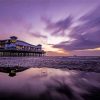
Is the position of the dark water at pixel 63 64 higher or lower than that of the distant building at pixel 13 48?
lower

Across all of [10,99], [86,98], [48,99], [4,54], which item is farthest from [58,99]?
[4,54]

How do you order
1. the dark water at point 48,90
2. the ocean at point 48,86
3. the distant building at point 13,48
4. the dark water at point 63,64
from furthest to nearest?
the distant building at point 13,48 < the dark water at point 63,64 < the ocean at point 48,86 < the dark water at point 48,90

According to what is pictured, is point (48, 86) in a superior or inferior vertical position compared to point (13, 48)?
inferior

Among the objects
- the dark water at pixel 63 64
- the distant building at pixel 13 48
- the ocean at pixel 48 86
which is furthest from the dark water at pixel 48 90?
the distant building at pixel 13 48

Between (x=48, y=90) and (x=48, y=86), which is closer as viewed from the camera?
(x=48, y=90)

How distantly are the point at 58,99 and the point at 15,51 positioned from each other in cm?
15586

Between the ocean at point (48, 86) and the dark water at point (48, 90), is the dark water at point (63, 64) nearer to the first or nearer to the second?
the ocean at point (48, 86)

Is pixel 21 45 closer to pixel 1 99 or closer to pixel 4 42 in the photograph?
pixel 4 42

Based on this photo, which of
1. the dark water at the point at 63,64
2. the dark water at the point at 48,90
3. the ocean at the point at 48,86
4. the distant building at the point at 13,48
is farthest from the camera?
the distant building at the point at 13,48

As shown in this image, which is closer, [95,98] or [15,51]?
[95,98]

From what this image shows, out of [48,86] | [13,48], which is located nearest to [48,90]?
[48,86]

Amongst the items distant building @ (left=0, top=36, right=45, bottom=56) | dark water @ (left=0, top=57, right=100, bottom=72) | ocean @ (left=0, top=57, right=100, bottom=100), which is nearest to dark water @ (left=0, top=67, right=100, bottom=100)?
ocean @ (left=0, top=57, right=100, bottom=100)

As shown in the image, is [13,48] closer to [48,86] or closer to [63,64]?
[63,64]

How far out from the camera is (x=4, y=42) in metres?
176
